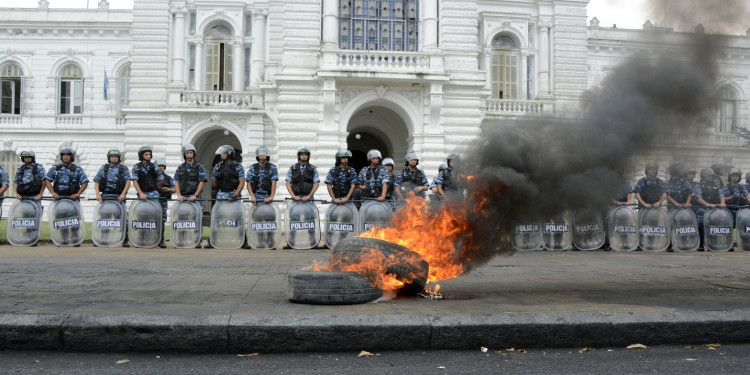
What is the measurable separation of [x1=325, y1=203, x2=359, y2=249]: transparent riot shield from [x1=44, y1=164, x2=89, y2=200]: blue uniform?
5598 mm

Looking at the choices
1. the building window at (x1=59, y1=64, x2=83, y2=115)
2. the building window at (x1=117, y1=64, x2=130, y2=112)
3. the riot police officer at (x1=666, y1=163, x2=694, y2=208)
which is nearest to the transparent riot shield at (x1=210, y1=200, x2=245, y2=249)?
the riot police officer at (x1=666, y1=163, x2=694, y2=208)

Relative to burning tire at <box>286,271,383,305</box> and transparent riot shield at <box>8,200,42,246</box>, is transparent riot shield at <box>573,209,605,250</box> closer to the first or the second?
burning tire at <box>286,271,383,305</box>

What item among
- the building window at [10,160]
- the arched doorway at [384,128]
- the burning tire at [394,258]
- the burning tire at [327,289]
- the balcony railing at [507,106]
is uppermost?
the balcony railing at [507,106]

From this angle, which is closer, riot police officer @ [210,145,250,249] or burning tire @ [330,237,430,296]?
burning tire @ [330,237,430,296]

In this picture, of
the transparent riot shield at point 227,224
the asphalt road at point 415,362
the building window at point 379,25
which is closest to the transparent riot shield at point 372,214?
the transparent riot shield at point 227,224

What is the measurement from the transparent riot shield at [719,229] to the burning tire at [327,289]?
11104 mm

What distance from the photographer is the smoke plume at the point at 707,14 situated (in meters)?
6.46

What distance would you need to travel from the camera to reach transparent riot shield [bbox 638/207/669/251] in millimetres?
13227

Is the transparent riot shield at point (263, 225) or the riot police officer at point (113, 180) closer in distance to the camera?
the transparent riot shield at point (263, 225)

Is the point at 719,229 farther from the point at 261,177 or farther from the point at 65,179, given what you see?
the point at 65,179

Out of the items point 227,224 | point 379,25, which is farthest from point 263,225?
point 379,25

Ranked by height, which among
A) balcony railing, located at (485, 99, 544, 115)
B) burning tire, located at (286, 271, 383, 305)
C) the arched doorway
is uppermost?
balcony railing, located at (485, 99, 544, 115)

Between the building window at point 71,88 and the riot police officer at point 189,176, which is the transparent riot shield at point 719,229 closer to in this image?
the riot police officer at point 189,176

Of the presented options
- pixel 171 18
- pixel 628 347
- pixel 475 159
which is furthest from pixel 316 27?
pixel 628 347
